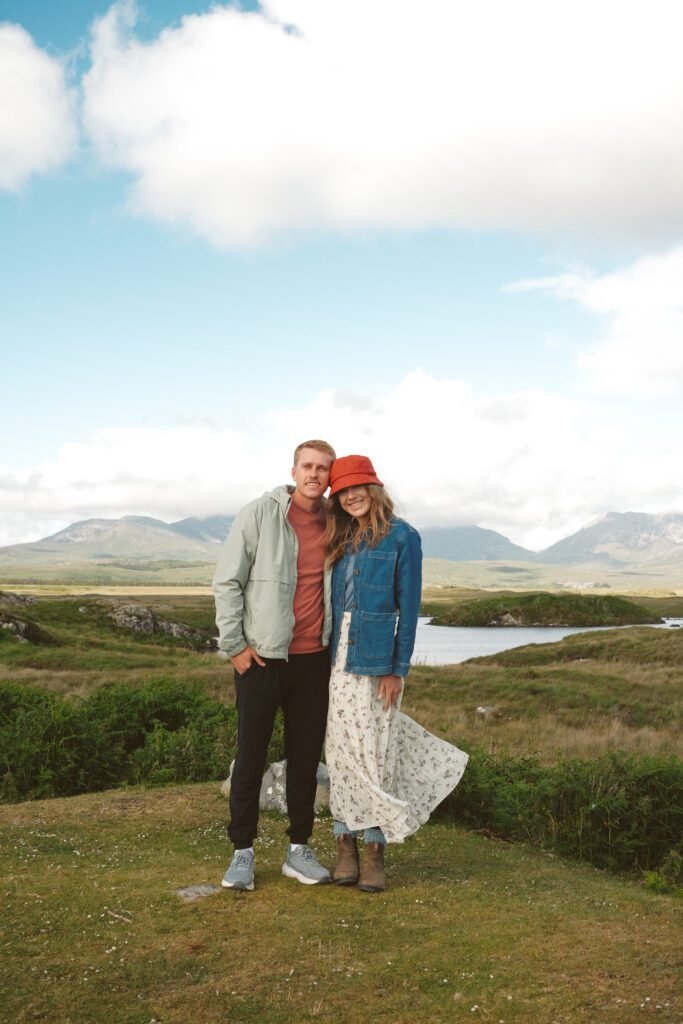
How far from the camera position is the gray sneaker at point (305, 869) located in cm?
663

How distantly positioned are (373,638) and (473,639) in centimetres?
7697

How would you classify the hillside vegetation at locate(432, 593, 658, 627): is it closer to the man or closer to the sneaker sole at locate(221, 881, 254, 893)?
the man

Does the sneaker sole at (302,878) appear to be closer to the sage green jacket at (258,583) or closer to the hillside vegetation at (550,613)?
the sage green jacket at (258,583)

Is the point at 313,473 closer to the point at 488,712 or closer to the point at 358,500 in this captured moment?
the point at 358,500

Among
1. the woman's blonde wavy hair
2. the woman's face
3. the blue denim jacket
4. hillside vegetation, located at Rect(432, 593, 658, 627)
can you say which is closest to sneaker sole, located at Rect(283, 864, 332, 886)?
the blue denim jacket

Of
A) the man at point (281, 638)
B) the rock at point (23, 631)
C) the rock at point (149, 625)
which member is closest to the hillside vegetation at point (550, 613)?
the rock at point (149, 625)

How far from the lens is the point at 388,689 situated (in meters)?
6.58

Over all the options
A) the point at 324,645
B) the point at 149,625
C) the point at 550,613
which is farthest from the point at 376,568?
the point at 550,613

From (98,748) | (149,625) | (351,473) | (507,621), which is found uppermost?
→ (351,473)

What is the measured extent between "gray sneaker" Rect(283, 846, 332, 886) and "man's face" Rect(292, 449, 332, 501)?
2.89 metres

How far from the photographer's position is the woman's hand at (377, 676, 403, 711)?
21.6 feet

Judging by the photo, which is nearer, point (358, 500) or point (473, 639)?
point (358, 500)

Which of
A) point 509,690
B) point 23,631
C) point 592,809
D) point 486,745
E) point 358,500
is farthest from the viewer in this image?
point 23,631

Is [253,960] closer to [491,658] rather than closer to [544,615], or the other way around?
[491,658]
